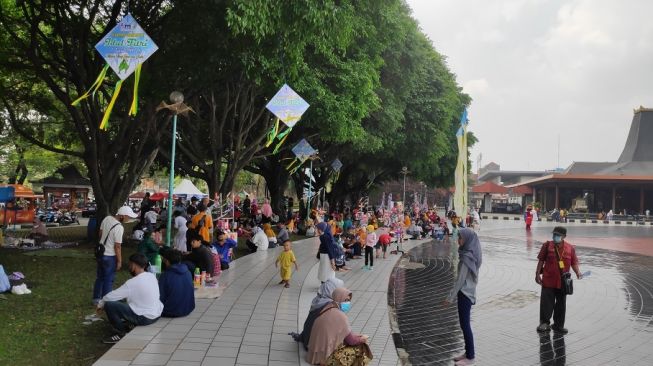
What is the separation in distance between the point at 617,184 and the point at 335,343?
57.9 metres

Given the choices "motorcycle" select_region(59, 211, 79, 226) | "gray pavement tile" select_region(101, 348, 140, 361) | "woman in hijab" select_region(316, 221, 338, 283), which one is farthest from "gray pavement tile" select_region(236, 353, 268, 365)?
"motorcycle" select_region(59, 211, 79, 226)

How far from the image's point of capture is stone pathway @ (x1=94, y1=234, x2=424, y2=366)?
22.7 feet

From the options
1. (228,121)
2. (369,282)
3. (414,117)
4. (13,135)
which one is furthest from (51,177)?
(369,282)

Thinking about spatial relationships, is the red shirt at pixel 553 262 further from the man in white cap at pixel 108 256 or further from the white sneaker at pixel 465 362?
the man in white cap at pixel 108 256

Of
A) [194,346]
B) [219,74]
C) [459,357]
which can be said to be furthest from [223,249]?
[459,357]

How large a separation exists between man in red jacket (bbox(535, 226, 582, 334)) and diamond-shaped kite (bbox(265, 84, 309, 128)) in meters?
8.62

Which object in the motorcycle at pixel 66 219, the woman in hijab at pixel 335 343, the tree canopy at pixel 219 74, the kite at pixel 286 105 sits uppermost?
the tree canopy at pixel 219 74

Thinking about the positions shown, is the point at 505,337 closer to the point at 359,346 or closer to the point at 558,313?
the point at 558,313

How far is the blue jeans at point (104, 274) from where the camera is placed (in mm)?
9555

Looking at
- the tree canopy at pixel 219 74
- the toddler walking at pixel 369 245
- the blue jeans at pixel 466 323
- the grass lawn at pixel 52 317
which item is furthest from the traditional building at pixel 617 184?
the blue jeans at pixel 466 323

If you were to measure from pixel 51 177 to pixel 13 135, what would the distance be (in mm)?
8156

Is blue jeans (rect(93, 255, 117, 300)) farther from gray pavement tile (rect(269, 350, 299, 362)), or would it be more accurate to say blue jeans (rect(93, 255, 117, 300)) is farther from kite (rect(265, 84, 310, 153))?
kite (rect(265, 84, 310, 153))

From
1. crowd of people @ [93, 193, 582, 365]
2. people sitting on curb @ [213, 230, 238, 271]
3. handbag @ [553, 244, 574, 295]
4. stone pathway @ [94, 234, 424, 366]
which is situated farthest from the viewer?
people sitting on curb @ [213, 230, 238, 271]

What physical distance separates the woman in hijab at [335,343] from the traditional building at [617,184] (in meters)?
54.0
